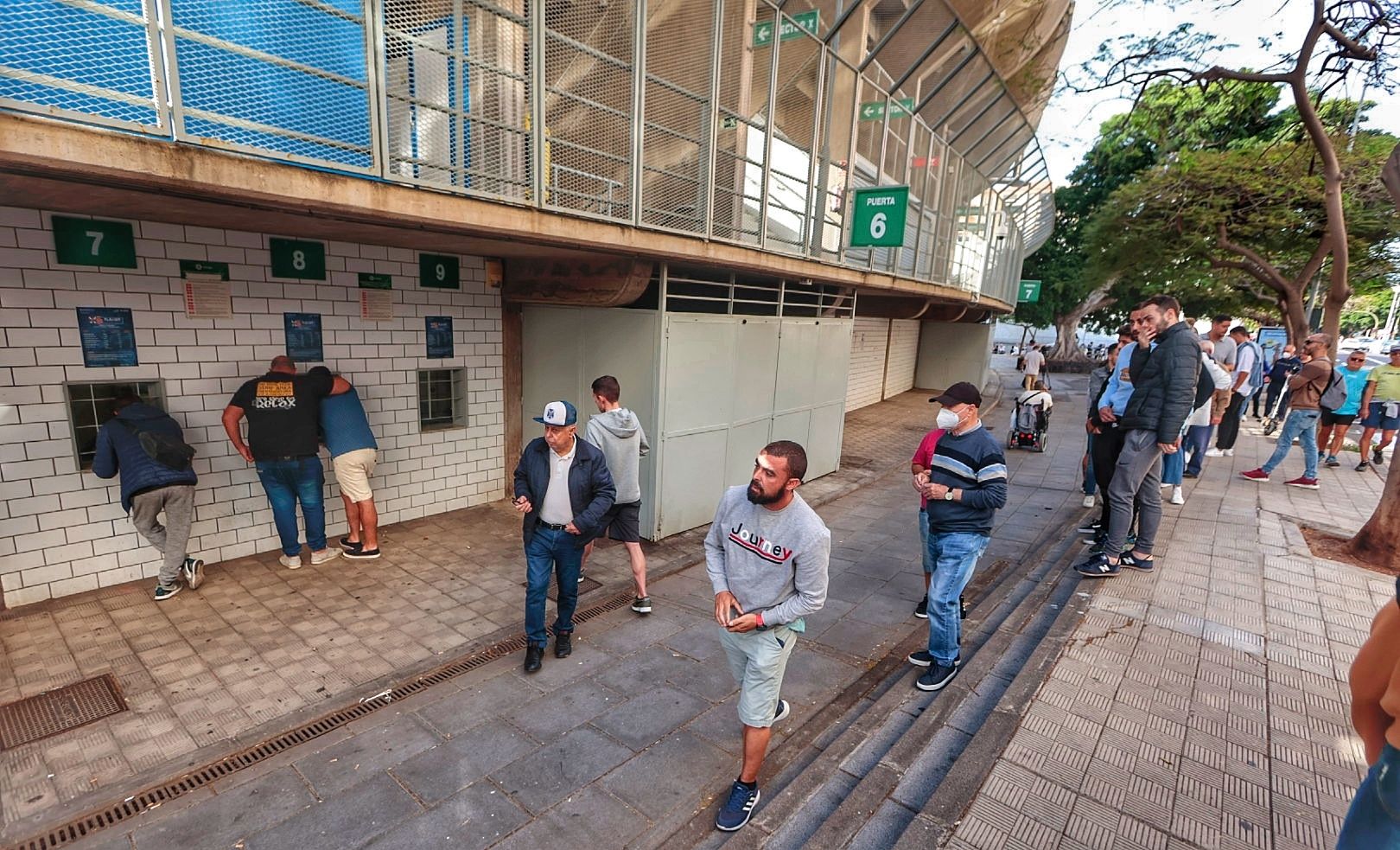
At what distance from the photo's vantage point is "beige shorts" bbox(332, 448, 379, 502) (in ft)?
18.1

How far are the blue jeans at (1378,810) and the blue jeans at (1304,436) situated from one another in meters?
9.05

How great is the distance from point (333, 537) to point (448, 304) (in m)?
2.57

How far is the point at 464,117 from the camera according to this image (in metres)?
4.01

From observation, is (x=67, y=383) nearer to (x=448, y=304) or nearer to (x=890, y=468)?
(x=448, y=304)

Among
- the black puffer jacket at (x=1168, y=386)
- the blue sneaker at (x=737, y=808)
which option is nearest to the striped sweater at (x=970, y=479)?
the blue sneaker at (x=737, y=808)

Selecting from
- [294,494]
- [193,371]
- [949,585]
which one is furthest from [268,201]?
[949,585]

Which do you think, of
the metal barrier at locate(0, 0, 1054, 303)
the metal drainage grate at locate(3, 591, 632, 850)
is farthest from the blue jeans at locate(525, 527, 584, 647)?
the metal barrier at locate(0, 0, 1054, 303)

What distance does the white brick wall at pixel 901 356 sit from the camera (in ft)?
61.3

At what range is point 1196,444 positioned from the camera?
8.55 metres

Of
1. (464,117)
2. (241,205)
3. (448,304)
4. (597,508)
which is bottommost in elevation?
(597,508)

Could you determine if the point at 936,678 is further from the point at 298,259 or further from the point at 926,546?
the point at 298,259

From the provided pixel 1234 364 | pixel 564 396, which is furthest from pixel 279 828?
pixel 1234 364

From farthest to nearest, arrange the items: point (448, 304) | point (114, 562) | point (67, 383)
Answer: point (448, 304) < point (114, 562) < point (67, 383)

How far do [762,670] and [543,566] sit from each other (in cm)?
180
